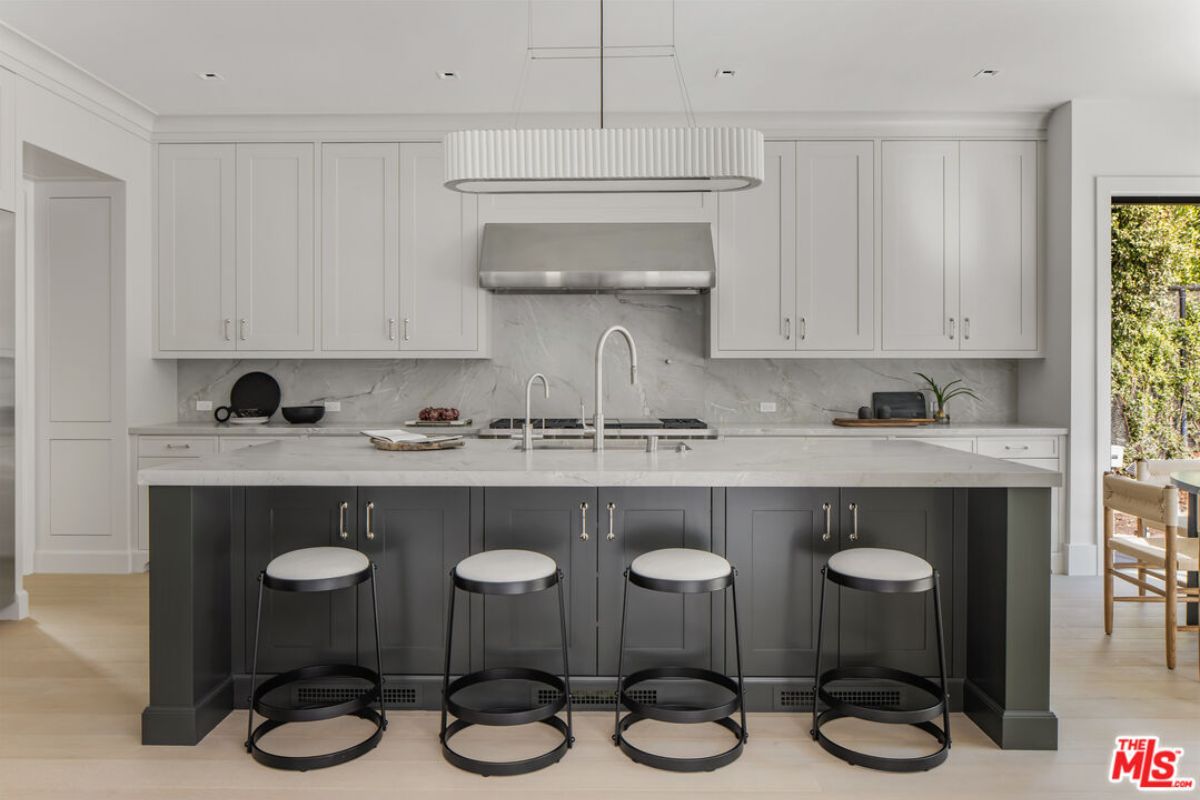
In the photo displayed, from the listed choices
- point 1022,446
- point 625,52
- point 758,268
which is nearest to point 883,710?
point 1022,446

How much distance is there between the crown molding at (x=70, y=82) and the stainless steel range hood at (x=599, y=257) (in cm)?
211

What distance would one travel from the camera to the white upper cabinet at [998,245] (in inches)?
195

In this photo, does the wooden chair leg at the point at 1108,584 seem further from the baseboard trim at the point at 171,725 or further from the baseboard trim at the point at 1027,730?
the baseboard trim at the point at 171,725

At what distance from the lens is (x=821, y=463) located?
2697 millimetres

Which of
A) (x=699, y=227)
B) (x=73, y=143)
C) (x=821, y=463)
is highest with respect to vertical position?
(x=73, y=143)

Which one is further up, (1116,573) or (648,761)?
(1116,573)

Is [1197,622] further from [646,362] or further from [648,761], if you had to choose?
[646,362]

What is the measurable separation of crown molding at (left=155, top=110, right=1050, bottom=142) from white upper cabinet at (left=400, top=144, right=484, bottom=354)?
0.62ft

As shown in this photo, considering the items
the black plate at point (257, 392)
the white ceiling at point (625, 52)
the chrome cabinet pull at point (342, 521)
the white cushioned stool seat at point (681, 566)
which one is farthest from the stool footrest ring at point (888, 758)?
the black plate at point (257, 392)

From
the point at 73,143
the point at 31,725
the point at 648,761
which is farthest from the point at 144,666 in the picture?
the point at 73,143

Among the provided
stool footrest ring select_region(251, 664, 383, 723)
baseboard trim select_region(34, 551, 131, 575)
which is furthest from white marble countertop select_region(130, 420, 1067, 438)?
stool footrest ring select_region(251, 664, 383, 723)

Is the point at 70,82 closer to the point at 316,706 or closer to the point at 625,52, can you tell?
the point at 625,52

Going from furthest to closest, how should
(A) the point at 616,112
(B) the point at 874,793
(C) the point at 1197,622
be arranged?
1. (A) the point at 616,112
2. (C) the point at 1197,622
3. (B) the point at 874,793

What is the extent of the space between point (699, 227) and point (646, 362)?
96cm
